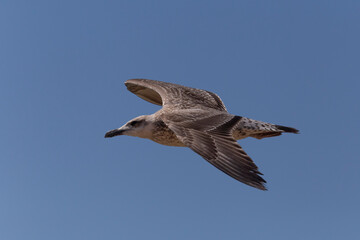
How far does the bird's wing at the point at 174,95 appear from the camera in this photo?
1147 centimetres

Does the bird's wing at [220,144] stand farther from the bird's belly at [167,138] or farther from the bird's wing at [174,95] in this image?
the bird's wing at [174,95]

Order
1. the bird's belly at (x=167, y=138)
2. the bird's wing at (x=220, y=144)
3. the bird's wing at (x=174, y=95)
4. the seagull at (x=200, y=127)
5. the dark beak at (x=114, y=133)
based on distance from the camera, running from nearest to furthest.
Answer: the bird's wing at (x=220, y=144) < the seagull at (x=200, y=127) < the bird's belly at (x=167, y=138) < the dark beak at (x=114, y=133) < the bird's wing at (x=174, y=95)

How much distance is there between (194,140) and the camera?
8.50 meters

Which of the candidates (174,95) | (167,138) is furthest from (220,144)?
(174,95)

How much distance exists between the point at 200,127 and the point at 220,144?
2.53ft

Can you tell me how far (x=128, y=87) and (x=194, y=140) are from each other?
6102 mm

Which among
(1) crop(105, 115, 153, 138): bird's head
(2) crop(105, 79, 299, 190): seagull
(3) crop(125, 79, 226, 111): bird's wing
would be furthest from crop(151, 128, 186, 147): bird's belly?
(3) crop(125, 79, 226, 111): bird's wing

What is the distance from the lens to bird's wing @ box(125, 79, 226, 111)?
11469 millimetres

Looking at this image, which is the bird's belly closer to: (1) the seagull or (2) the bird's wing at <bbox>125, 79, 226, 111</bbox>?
(1) the seagull

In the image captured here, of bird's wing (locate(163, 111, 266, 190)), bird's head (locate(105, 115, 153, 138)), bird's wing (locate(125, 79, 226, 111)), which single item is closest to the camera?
bird's wing (locate(163, 111, 266, 190))

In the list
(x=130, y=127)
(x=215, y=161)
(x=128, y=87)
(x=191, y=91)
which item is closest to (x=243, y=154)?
(x=215, y=161)

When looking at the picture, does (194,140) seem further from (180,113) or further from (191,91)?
(191,91)

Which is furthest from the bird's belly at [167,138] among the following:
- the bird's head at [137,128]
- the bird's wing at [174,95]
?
the bird's wing at [174,95]

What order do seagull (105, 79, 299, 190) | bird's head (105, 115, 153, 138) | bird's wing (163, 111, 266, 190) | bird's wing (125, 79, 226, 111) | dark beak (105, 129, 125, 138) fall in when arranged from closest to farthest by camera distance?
bird's wing (163, 111, 266, 190) → seagull (105, 79, 299, 190) → bird's head (105, 115, 153, 138) → dark beak (105, 129, 125, 138) → bird's wing (125, 79, 226, 111)
